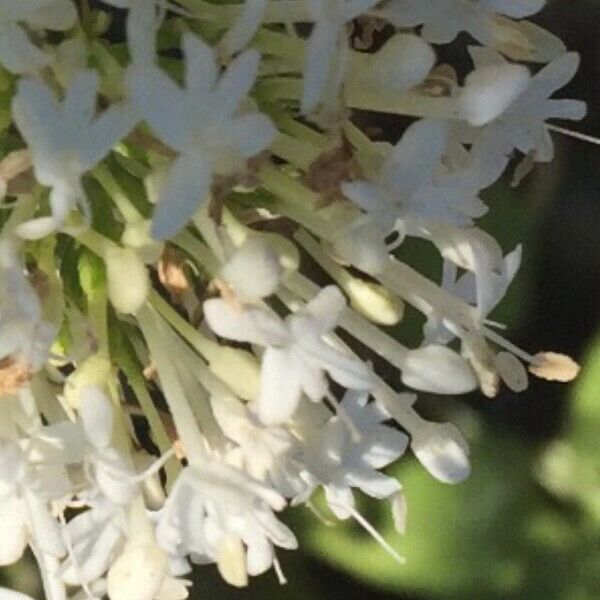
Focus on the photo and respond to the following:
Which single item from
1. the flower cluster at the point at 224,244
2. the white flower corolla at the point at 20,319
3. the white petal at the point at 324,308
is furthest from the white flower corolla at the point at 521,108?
the white flower corolla at the point at 20,319

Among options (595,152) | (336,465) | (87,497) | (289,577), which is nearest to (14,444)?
(87,497)

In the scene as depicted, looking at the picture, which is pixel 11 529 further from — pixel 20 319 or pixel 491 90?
pixel 491 90

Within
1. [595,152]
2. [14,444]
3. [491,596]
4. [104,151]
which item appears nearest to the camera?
[104,151]

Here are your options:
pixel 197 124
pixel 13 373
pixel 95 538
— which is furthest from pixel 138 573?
pixel 197 124

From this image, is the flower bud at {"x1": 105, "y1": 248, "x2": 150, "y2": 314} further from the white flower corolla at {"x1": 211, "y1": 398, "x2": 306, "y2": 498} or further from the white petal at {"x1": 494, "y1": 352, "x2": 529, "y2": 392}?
the white petal at {"x1": 494, "y1": 352, "x2": 529, "y2": 392}

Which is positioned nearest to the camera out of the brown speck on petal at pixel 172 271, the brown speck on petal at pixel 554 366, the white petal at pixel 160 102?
the white petal at pixel 160 102

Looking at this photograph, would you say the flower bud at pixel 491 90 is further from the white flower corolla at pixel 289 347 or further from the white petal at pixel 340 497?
the white petal at pixel 340 497

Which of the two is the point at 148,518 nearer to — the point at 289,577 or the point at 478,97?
the point at 478,97

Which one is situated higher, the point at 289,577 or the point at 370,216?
the point at 370,216
